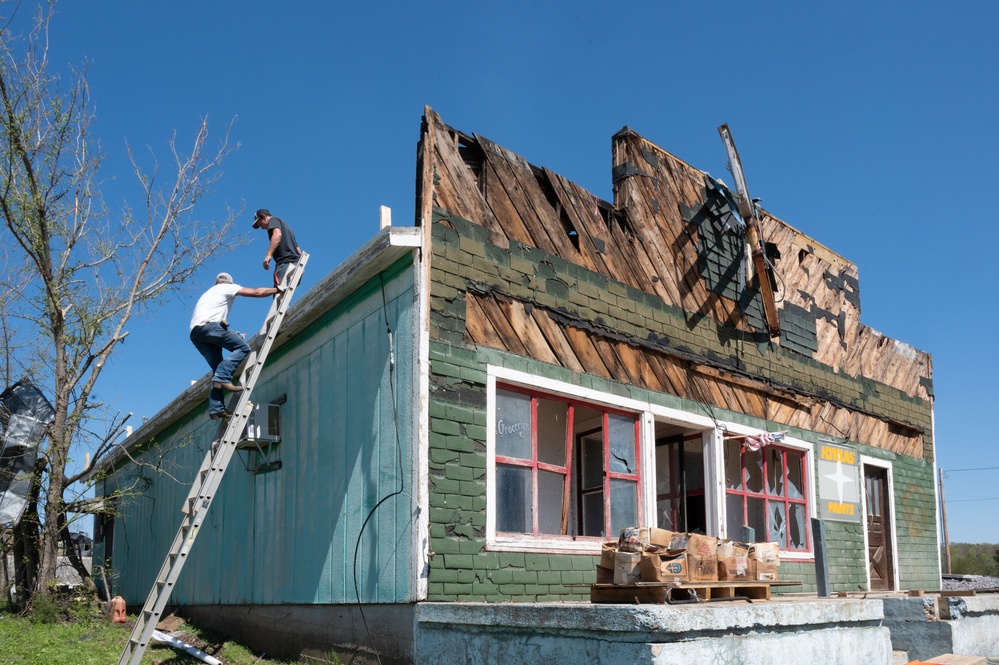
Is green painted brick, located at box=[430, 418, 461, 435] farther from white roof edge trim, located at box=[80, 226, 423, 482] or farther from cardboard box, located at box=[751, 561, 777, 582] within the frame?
cardboard box, located at box=[751, 561, 777, 582]

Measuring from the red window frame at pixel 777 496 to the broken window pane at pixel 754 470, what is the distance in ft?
0.13

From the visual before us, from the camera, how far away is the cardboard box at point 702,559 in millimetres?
6918

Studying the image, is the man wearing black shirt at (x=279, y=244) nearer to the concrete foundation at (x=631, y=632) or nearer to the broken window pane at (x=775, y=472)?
the concrete foundation at (x=631, y=632)

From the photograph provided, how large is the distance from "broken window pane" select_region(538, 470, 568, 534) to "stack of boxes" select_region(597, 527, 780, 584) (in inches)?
81.5

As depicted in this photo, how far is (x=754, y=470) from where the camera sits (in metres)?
12.5

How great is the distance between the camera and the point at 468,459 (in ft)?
28.0

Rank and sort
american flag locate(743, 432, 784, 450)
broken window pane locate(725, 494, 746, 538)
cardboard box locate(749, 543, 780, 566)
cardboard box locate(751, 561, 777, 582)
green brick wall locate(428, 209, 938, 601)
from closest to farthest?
1. cardboard box locate(751, 561, 777, 582)
2. cardboard box locate(749, 543, 780, 566)
3. green brick wall locate(428, 209, 938, 601)
4. broken window pane locate(725, 494, 746, 538)
5. american flag locate(743, 432, 784, 450)

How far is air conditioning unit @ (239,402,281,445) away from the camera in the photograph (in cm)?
1095

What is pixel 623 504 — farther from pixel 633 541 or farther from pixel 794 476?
pixel 794 476

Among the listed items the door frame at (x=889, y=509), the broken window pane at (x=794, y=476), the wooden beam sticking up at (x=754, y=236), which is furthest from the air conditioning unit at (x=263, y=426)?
the door frame at (x=889, y=509)

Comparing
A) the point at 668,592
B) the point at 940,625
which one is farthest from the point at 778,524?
the point at 668,592

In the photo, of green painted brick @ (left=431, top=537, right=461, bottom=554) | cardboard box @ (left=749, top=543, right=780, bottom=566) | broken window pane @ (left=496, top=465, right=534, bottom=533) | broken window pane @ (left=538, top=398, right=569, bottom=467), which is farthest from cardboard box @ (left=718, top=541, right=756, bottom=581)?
broken window pane @ (left=538, top=398, right=569, bottom=467)

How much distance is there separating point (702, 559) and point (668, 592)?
2.06 feet

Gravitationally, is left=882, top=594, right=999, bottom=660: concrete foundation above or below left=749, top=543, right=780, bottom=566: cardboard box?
below
